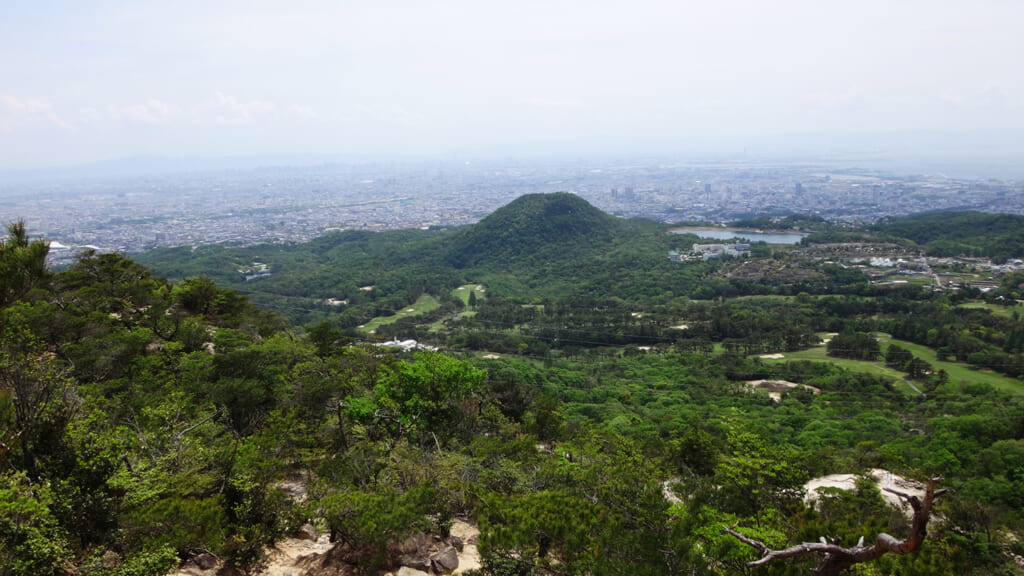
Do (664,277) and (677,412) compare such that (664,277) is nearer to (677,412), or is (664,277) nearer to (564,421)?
(677,412)

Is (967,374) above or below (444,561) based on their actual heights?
below

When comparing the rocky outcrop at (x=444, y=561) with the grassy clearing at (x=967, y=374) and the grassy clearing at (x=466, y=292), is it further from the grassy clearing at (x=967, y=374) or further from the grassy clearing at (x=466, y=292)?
→ the grassy clearing at (x=466, y=292)

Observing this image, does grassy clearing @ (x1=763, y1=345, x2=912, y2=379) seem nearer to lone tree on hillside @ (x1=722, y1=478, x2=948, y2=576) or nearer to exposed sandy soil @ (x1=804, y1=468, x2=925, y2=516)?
exposed sandy soil @ (x1=804, y1=468, x2=925, y2=516)

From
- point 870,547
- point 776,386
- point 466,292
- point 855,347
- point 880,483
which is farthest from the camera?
point 466,292

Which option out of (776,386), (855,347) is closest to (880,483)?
(776,386)

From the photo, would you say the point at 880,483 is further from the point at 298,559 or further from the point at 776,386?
the point at 776,386

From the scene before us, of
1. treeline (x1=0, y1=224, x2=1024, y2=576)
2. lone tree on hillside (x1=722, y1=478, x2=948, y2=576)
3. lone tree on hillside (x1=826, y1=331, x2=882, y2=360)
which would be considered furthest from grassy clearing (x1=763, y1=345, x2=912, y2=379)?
lone tree on hillside (x1=722, y1=478, x2=948, y2=576)

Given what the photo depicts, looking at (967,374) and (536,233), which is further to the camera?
(536,233)
